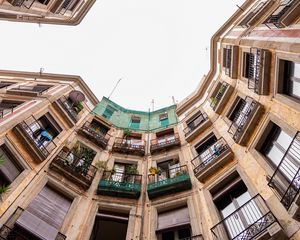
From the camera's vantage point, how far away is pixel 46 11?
1692cm

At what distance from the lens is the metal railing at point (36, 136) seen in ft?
43.0

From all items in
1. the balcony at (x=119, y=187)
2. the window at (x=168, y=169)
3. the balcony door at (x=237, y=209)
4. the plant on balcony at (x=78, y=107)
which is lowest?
the balcony door at (x=237, y=209)

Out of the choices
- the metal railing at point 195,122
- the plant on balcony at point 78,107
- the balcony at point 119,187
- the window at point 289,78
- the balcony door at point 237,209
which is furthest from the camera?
the plant on balcony at point 78,107

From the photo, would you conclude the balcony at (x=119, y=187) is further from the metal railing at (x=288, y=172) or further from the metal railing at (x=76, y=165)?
the metal railing at (x=288, y=172)

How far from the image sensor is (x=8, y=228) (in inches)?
376

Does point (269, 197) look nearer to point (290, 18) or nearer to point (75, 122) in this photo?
point (290, 18)

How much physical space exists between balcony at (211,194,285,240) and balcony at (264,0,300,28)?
7.91 metres

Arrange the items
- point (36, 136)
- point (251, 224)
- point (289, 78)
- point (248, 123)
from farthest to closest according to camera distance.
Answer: point (36, 136)
point (248, 123)
point (289, 78)
point (251, 224)

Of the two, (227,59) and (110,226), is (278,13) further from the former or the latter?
(110,226)

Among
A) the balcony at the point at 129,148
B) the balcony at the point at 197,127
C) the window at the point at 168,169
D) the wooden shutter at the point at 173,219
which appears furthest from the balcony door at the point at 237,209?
the balcony at the point at 129,148

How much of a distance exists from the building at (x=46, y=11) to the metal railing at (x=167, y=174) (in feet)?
37.2

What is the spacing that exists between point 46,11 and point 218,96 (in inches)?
491

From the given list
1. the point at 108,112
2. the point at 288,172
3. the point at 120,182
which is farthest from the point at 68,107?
the point at 288,172

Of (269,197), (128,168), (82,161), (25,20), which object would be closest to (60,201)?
(82,161)
